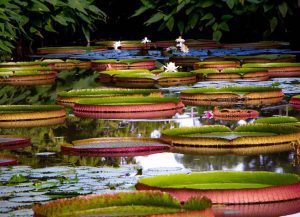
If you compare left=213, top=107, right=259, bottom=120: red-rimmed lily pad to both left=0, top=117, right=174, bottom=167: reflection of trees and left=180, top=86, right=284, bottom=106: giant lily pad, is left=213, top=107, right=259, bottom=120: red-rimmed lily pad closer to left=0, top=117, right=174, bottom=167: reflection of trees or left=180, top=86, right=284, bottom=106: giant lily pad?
left=0, top=117, right=174, bottom=167: reflection of trees

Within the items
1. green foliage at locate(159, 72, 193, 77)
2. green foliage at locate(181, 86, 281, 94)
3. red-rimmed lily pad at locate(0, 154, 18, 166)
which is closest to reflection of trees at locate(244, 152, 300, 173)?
red-rimmed lily pad at locate(0, 154, 18, 166)

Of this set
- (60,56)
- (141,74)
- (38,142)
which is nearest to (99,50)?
(60,56)

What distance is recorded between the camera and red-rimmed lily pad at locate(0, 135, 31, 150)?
7542 millimetres

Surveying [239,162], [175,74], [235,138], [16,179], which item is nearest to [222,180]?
[239,162]

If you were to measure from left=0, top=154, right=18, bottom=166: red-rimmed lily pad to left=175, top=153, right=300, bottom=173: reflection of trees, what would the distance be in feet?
3.38

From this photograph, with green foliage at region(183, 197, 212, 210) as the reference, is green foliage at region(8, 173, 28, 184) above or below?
below

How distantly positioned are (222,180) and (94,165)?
1.19 m

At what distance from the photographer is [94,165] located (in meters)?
6.59

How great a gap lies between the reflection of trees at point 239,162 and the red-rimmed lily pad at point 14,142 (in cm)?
127

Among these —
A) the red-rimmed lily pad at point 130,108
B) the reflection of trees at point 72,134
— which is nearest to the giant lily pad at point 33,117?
the reflection of trees at point 72,134

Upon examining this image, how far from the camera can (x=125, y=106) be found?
942 cm

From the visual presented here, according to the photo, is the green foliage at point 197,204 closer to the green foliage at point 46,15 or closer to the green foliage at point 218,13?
the green foliage at point 46,15

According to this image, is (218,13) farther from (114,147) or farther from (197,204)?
(197,204)

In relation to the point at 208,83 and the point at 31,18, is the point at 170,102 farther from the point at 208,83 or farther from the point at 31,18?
the point at 31,18
